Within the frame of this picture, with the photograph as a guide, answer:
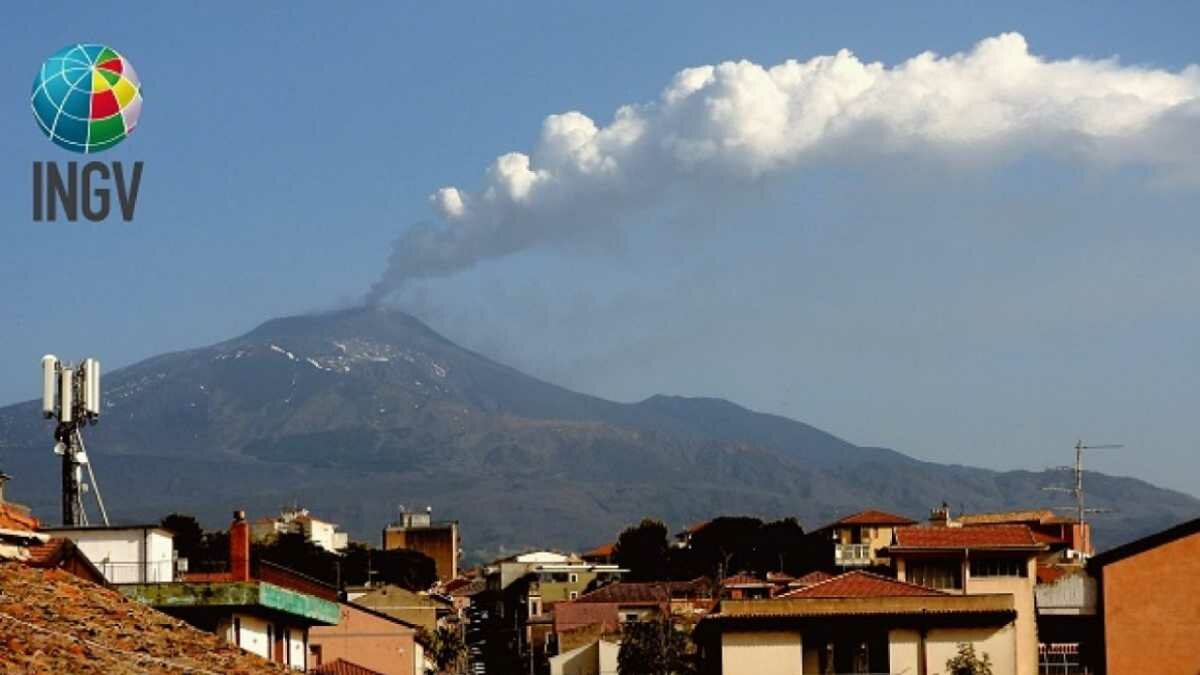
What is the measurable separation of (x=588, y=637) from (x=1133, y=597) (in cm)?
6523

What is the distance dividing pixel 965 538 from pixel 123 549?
4256 centimetres

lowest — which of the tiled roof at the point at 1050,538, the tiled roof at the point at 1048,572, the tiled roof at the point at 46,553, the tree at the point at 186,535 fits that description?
the tiled roof at the point at 46,553

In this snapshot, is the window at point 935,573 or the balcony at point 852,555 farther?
the balcony at point 852,555

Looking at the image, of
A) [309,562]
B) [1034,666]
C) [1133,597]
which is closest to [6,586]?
[1133,597]

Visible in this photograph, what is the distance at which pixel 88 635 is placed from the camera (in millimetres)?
20000

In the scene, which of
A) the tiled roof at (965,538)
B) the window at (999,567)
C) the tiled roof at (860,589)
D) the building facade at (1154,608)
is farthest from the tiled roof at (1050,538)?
the building facade at (1154,608)

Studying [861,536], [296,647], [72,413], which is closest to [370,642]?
[72,413]

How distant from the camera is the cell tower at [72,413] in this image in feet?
211

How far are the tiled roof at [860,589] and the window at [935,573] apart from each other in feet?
27.8

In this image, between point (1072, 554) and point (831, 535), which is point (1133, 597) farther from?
point (831, 535)

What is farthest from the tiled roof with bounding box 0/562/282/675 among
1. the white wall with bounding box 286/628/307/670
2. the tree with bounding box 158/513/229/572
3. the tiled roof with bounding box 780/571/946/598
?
the tree with bounding box 158/513/229/572

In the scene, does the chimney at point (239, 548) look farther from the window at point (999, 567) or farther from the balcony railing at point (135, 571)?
the window at point (999, 567)

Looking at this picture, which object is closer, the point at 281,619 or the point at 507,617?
the point at 281,619

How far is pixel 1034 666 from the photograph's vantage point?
64312mm
